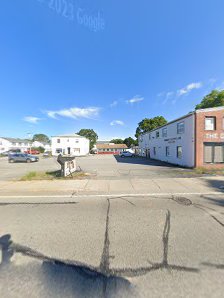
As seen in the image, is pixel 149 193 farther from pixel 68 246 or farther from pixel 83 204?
pixel 68 246

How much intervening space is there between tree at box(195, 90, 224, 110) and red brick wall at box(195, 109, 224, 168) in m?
20.1

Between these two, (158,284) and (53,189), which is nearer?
(158,284)

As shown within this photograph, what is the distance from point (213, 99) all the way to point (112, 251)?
129 ft

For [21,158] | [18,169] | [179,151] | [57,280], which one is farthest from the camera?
[21,158]

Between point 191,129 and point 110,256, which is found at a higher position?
point 191,129

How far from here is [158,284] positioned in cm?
245

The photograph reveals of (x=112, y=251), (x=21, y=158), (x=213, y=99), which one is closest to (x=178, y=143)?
(x=112, y=251)

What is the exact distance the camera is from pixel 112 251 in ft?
10.7

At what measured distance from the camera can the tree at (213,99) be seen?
32.7m

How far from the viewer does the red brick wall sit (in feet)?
53.4

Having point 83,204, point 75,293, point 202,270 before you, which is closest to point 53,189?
point 83,204

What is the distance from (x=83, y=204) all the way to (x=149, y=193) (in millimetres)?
3036

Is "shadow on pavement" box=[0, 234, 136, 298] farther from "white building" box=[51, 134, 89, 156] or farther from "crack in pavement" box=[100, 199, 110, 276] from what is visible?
"white building" box=[51, 134, 89, 156]

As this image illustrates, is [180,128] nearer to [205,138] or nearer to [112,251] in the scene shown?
[205,138]
